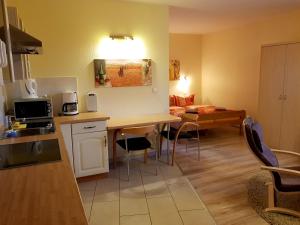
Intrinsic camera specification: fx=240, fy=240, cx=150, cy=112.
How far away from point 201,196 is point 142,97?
Result: 6.07 ft

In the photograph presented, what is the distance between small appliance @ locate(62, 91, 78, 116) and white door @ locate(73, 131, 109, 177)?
481mm

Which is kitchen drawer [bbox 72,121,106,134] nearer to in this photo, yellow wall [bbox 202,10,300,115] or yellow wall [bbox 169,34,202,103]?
yellow wall [bbox 202,10,300,115]

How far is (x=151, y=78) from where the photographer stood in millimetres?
3975

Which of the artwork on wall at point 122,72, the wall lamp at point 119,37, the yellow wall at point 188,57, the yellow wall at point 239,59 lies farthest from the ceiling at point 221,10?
the yellow wall at point 188,57

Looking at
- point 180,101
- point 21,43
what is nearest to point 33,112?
point 21,43

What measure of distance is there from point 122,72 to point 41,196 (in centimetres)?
283

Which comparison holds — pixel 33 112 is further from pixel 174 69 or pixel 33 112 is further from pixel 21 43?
pixel 174 69

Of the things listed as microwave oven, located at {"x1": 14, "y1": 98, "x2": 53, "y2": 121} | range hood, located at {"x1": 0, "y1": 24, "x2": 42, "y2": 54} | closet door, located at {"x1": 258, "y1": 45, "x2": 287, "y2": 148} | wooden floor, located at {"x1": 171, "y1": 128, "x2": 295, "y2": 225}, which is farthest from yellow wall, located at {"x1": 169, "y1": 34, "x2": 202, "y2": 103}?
range hood, located at {"x1": 0, "y1": 24, "x2": 42, "y2": 54}

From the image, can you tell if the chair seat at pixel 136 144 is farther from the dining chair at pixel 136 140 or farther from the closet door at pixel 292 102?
the closet door at pixel 292 102

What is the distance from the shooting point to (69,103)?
3.35m

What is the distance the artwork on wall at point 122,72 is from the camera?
3.62m

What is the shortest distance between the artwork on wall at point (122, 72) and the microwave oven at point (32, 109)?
0.89 m

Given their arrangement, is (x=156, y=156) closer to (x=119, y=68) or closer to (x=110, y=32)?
(x=119, y=68)

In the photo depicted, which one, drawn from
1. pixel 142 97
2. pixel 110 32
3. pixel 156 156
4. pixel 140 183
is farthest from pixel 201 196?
pixel 110 32
